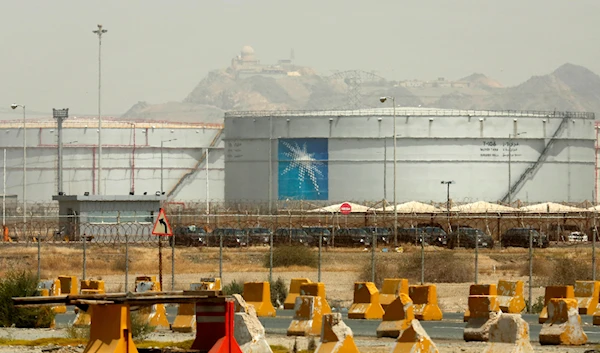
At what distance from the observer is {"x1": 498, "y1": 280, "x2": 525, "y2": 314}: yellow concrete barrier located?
25.5 meters

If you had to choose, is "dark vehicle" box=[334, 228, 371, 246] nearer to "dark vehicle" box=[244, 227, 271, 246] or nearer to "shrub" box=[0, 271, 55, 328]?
"dark vehicle" box=[244, 227, 271, 246]

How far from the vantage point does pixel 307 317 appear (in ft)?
71.0

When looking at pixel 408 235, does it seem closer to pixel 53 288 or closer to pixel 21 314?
pixel 53 288

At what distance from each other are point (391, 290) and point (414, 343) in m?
11.2

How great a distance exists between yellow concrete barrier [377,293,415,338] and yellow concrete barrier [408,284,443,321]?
369 cm

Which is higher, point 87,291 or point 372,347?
point 87,291

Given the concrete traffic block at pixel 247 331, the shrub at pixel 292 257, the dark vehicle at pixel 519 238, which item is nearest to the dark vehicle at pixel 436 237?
the dark vehicle at pixel 519 238

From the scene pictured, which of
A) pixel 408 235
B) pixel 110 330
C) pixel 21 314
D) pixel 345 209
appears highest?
pixel 345 209

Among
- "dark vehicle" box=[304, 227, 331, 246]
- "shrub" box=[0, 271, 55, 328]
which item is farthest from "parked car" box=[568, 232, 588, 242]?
"shrub" box=[0, 271, 55, 328]

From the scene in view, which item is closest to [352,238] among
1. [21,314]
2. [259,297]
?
[259,297]

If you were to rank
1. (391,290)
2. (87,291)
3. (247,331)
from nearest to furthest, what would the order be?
(247,331)
(87,291)
(391,290)

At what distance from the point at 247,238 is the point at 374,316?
31702 mm

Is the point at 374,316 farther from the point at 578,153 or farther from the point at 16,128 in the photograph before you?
the point at 16,128

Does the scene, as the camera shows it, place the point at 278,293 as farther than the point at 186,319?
Yes
